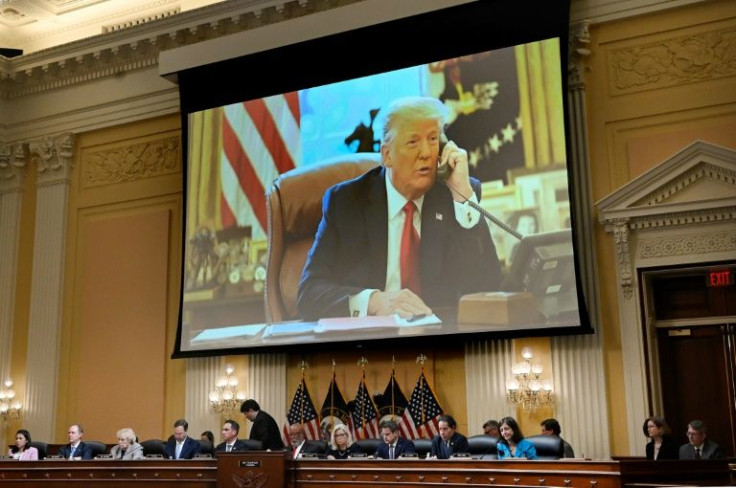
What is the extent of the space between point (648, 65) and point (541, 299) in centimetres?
302

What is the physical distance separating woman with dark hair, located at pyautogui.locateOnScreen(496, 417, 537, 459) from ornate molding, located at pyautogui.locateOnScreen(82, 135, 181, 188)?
7.03 metres

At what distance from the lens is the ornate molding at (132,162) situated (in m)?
13.2

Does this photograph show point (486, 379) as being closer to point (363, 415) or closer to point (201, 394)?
point (363, 415)

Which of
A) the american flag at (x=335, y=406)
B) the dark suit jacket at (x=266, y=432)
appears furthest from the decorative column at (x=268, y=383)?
the dark suit jacket at (x=266, y=432)

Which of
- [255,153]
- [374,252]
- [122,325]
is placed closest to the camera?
[374,252]

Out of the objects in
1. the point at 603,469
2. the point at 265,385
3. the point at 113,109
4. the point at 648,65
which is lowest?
the point at 603,469

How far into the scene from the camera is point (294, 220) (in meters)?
11.5

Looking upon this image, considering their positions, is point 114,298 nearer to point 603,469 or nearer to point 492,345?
point 492,345

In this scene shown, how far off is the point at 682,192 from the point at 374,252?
3.59 metres

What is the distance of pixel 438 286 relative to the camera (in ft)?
33.6

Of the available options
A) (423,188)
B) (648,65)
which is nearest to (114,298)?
(423,188)

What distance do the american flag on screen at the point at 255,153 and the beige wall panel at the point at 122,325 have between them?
1.45 meters

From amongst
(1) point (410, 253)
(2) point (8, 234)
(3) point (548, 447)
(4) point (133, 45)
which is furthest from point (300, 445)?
(2) point (8, 234)

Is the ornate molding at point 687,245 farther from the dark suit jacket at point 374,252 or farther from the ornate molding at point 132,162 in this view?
the ornate molding at point 132,162
